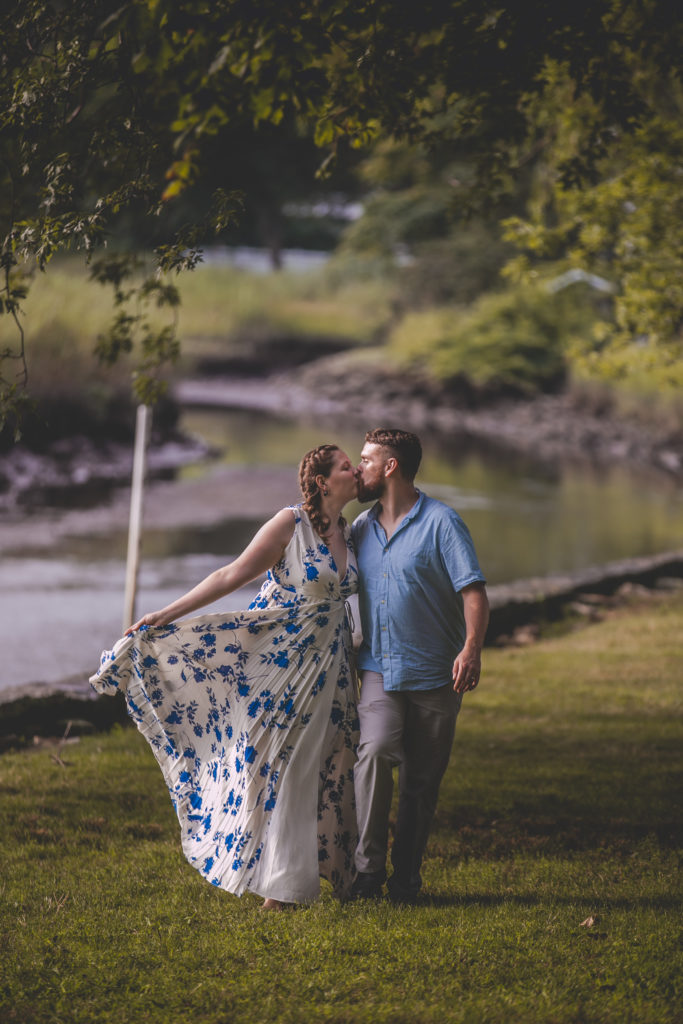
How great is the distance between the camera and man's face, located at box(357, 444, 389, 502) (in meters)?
4.77

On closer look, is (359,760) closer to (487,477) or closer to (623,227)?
(623,227)

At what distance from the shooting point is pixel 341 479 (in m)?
4.74

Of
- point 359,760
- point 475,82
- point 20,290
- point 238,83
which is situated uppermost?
point 475,82

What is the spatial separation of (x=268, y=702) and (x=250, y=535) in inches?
539

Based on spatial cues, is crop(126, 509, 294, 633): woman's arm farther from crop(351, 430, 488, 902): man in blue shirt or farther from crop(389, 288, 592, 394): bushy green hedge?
crop(389, 288, 592, 394): bushy green hedge

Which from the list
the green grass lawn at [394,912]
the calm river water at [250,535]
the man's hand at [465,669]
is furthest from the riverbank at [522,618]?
the man's hand at [465,669]

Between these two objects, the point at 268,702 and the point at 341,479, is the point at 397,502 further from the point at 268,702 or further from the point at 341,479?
the point at 268,702

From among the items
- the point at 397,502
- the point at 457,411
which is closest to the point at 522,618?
the point at 397,502

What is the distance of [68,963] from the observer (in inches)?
160

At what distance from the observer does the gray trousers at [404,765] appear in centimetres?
454

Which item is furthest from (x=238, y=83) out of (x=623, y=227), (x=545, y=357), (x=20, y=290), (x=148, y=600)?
(x=545, y=357)

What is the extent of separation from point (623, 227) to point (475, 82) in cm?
592

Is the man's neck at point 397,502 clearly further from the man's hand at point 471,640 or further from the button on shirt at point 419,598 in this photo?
the man's hand at point 471,640

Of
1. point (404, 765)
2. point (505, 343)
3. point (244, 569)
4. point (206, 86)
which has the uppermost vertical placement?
point (505, 343)
